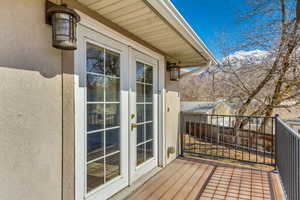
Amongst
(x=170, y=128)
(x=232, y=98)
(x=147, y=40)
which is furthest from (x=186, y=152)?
(x=232, y=98)

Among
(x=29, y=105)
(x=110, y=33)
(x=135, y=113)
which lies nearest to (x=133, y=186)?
(x=135, y=113)

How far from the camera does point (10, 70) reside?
122 cm

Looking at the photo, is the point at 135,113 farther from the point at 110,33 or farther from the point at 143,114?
the point at 110,33

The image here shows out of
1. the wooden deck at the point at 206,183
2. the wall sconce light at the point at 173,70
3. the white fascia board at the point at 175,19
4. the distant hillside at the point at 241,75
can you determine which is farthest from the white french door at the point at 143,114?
the distant hillside at the point at 241,75

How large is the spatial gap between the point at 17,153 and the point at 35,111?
0.33 m

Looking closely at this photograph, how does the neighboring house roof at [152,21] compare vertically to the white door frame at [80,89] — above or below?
above

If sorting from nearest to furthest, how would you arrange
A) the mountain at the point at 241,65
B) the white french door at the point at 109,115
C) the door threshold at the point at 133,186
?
the white french door at the point at 109,115, the door threshold at the point at 133,186, the mountain at the point at 241,65

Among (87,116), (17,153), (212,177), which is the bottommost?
(212,177)

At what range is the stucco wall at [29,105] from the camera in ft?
3.92

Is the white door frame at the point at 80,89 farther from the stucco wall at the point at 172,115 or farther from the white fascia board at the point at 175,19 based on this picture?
the white fascia board at the point at 175,19

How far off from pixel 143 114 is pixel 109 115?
84 cm

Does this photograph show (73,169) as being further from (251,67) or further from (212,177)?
(251,67)

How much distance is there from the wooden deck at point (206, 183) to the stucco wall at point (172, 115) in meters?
0.47

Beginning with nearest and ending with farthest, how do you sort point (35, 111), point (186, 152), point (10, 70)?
point (10, 70) → point (35, 111) → point (186, 152)
